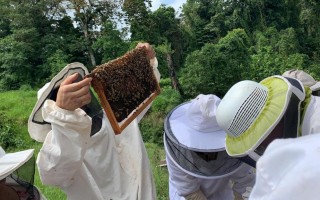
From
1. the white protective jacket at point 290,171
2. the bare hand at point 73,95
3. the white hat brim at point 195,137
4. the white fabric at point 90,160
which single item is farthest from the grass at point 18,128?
the white protective jacket at point 290,171

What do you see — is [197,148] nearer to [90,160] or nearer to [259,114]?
[90,160]

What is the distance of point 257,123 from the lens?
172 cm

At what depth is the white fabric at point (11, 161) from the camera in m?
1.79

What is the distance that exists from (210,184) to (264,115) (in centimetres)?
145

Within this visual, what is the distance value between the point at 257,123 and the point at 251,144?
98mm

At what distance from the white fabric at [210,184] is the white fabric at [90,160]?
16.9 inches

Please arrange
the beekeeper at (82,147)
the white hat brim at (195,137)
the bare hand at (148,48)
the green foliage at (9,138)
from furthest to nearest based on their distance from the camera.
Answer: the green foliage at (9,138)
the white hat brim at (195,137)
the bare hand at (148,48)
the beekeeper at (82,147)

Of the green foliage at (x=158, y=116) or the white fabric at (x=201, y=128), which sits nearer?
the white fabric at (x=201, y=128)

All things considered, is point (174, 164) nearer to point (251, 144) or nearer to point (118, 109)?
point (118, 109)

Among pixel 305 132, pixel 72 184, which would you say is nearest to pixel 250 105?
pixel 305 132

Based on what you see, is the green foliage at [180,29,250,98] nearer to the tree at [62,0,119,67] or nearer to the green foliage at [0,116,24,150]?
the tree at [62,0,119,67]

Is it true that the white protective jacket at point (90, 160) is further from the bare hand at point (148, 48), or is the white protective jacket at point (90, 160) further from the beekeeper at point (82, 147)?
the bare hand at point (148, 48)

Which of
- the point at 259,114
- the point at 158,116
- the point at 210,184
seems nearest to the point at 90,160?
the point at 259,114

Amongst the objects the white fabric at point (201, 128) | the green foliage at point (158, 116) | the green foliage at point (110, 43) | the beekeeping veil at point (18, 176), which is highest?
the beekeeping veil at point (18, 176)
